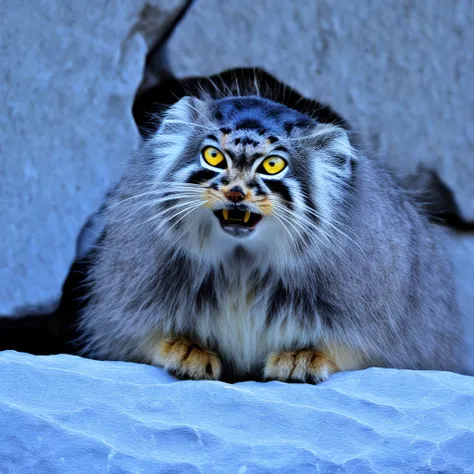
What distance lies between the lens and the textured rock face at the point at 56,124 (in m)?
4.01

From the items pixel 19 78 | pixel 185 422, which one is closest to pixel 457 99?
pixel 19 78

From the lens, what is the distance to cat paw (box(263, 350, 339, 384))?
3.35 m

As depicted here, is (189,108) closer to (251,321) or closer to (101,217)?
(251,321)

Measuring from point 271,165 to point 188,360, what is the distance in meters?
0.70

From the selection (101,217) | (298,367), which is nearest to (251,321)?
(298,367)

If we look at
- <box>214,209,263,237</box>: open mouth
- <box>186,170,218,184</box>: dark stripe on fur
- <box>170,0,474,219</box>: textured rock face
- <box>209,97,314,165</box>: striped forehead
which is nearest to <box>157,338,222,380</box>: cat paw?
<box>214,209,263,237</box>: open mouth

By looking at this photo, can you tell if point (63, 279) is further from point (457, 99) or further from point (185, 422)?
point (457, 99)

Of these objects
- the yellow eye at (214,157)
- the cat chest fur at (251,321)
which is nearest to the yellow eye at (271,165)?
the yellow eye at (214,157)

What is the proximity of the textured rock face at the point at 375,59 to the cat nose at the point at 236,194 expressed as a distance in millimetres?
1395

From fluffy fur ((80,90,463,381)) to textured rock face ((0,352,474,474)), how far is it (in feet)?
0.95

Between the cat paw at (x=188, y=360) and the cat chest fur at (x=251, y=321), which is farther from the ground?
the cat chest fur at (x=251, y=321)

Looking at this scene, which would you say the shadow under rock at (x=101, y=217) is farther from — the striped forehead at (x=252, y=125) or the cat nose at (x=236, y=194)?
the cat nose at (x=236, y=194)

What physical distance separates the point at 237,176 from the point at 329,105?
1441 millimetres

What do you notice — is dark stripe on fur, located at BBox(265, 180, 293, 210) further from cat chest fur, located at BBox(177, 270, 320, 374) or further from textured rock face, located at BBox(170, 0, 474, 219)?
textured rock face, located at BBox(170, 0, 474, 219)
